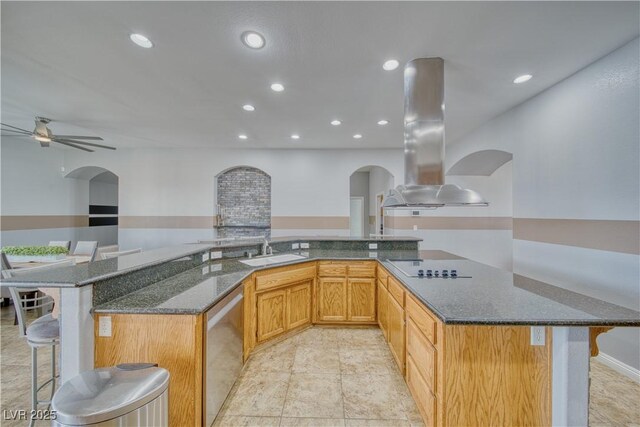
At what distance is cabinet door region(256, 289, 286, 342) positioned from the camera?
2.66 m

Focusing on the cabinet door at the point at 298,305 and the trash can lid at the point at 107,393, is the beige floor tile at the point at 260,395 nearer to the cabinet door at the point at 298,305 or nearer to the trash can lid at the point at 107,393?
the cabinet door at the point at 298,305

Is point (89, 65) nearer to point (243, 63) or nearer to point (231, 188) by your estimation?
point (243, 63)

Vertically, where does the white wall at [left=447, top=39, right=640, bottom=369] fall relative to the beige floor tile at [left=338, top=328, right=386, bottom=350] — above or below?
above

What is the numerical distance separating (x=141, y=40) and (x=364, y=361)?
11.5 feet

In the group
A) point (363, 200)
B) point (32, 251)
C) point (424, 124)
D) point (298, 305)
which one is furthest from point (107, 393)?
point (363, 200)

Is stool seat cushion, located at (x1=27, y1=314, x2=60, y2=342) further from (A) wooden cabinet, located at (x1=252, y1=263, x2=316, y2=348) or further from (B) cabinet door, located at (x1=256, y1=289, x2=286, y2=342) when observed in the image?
(B) cabinet door, located at (x1=256, y1=289, x2=286, y2=342)

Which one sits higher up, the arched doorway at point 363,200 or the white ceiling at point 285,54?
the white ceiling at point 285,54

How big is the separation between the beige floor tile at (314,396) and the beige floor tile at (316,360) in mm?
72

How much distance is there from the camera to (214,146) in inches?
224

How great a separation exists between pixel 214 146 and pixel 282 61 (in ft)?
12.4

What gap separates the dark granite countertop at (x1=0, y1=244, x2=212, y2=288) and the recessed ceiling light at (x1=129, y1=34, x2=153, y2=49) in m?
1.82

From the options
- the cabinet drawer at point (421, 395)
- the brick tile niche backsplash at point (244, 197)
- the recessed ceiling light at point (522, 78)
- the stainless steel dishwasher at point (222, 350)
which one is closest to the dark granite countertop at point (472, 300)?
the stainless steel dishwasher at point (222, 350)

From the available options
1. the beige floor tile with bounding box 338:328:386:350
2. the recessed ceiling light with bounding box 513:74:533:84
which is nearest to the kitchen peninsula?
the beige floor tile with bounding box 338:328:386:350

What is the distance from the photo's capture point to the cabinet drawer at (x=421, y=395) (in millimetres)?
1545
